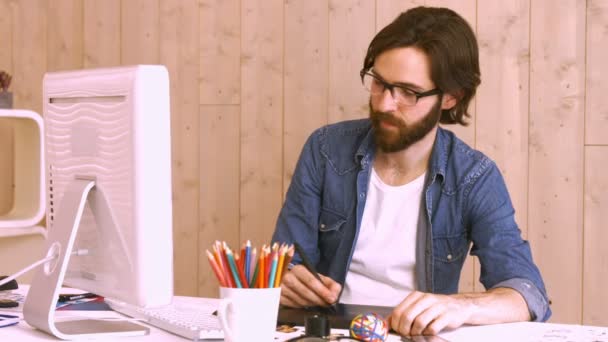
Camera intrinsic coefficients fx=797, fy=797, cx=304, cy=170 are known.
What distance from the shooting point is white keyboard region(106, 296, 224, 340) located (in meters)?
1.29

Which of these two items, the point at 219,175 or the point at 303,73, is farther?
the point at 219,175

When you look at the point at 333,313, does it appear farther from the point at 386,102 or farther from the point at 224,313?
the point at 386,102

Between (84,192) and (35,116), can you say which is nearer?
(84,192)

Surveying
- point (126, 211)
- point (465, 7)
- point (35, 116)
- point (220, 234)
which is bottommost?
point (220, 234)

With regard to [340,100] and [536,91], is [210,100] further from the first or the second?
[536,91]

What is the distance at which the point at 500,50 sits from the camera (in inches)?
93.1

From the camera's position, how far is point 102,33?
289 centimetres

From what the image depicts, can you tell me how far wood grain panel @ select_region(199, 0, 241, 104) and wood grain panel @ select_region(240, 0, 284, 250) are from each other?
3 cm

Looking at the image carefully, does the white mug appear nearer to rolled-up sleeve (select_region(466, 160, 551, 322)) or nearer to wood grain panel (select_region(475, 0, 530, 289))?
rolled-up sleeve (select_region(466, 160, 551, 322))

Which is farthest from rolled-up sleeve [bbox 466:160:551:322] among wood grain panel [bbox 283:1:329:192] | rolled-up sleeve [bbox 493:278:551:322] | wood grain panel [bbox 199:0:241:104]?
wood grain panel [bbox 199:0:241:104]

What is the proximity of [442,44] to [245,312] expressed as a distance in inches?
42.4

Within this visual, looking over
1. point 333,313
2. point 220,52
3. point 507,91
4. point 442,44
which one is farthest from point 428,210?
point 220,52

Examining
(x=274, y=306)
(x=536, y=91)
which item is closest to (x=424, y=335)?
(x=274, y=306)

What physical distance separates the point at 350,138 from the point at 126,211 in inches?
37.4
